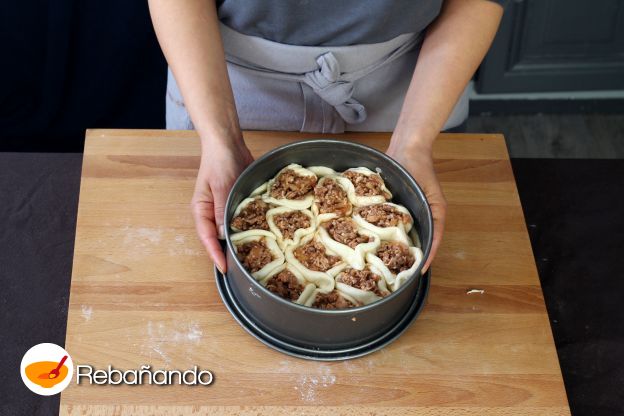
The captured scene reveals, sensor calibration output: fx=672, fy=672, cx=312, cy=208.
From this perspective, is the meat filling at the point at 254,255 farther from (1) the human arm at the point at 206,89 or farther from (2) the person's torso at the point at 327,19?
(2) the person's torso at the point at 327,19

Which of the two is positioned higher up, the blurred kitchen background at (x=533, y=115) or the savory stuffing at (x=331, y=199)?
the savory stuffing at (x=331, y=199)

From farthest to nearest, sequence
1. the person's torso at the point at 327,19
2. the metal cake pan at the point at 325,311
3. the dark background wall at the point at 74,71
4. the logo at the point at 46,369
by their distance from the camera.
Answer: the dark background wall at the point at 74,71
the person's torso at the point at 327,19
the logo at the point at 46,369
the metal cake pan at the point at 325,311

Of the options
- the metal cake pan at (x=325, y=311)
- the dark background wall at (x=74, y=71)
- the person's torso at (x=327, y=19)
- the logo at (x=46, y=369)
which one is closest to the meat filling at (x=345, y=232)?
the metal cake pan at (x=325, y=311)

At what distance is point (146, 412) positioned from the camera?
1014 millimetres

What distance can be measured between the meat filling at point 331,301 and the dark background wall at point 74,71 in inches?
54.0

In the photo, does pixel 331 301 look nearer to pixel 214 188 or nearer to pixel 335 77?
pixel 214 188

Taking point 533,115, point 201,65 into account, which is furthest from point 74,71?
point 533,115

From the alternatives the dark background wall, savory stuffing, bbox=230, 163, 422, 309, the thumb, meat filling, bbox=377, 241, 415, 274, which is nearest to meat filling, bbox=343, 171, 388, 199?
savory stuffing, bbox=230, 163, 422, 309

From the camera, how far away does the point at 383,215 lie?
3.60 ft

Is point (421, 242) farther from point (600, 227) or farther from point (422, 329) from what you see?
point (600, 227)

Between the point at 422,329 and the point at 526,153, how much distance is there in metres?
1.60

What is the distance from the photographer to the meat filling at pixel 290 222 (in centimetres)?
108

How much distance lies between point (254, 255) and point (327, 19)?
0.46m

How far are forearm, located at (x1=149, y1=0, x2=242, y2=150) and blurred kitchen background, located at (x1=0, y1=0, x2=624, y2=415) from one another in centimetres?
45
